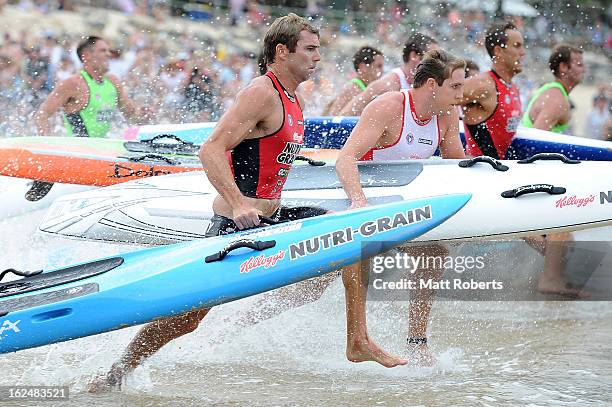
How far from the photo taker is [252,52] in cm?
1670

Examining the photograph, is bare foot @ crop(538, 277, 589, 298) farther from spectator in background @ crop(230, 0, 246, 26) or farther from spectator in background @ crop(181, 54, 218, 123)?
spectator in background @ crop(230, 0, 246, 26)

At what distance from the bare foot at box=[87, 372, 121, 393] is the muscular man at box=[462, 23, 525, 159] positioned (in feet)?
10.9

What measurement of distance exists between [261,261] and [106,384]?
1064 mm

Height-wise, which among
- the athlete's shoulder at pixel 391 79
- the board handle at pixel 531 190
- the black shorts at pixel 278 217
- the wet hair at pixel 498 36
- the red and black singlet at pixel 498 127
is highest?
the wet hair at pixel 498 36

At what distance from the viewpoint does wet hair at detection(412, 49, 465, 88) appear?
17.9 feet

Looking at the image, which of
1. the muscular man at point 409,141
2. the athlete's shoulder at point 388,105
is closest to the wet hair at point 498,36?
the muscular man at point 409,141

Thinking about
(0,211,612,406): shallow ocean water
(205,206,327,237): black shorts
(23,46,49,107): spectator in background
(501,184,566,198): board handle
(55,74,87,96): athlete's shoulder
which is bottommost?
(0,211,612,406): shallow ocean water

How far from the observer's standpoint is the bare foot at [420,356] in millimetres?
5402

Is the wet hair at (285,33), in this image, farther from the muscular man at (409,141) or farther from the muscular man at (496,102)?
→ the muscular man at (496,102)

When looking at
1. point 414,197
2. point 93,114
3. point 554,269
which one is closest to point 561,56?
point 554,269

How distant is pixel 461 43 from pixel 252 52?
3587mm

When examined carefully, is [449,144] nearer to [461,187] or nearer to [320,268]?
[461,187]

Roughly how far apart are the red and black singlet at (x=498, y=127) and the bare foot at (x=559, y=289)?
1052mm

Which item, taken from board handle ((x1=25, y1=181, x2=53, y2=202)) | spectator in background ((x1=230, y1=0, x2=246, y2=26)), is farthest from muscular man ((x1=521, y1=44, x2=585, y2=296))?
spectator in background ((x1=230, y1=0, x2=246, y2=26))
